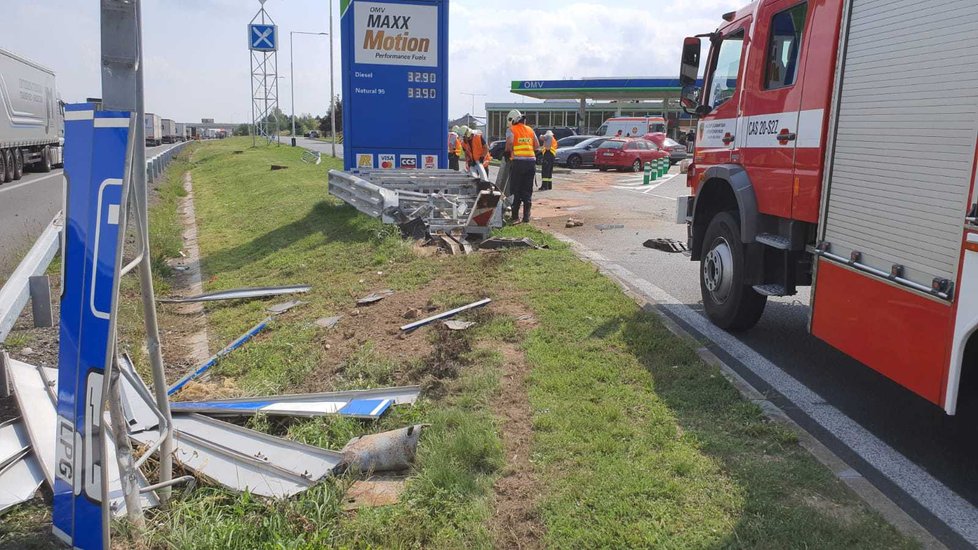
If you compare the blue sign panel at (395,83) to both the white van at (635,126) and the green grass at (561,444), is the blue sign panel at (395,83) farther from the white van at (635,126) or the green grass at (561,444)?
the white van at (635,126)

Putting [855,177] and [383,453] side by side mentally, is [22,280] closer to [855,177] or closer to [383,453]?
[383,453]

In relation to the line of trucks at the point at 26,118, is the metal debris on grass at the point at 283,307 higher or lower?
lower

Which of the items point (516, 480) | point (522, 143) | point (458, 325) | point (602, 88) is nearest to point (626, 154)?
point (522, 143)

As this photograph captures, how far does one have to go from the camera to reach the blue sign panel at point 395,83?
41.4 feet

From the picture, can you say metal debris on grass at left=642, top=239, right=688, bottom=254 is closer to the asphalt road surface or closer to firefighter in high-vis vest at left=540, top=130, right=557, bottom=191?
the asphalt road surface

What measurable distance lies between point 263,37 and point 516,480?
4515cm

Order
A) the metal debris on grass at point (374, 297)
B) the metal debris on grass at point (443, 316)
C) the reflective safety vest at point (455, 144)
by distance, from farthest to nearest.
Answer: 1. the reflective safety vest at point (455, 144)
2. the metal debris on grass at point (374, 297)
3. the metal debris on grass at point (443, 316)

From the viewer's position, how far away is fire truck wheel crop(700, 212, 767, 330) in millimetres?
5977

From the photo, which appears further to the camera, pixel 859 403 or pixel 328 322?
pixel 328 322

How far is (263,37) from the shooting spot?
43938mm

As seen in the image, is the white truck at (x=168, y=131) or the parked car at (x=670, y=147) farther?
the white truck at (x=168, y=131)

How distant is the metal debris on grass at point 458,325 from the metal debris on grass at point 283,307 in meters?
2.22

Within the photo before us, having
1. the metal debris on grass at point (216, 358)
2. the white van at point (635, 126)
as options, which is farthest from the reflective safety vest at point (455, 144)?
the white van at point (635, 126)

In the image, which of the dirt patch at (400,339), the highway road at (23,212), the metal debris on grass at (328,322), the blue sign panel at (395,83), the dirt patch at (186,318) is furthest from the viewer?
the blue sign panel at (395,83)
